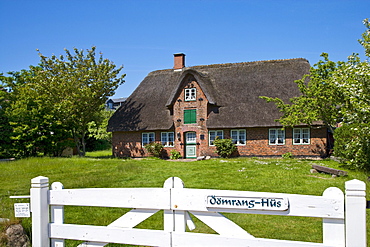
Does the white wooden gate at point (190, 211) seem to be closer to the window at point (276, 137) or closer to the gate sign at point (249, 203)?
the gate sign at point (249, 203)

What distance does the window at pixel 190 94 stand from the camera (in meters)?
27.5

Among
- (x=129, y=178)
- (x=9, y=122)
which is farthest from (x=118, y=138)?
(x=129, y=178)

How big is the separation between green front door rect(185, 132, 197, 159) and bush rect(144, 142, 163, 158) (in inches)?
78.3

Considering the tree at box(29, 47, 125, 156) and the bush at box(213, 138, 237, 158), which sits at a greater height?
the tree at box(29, 47, 125, 156)

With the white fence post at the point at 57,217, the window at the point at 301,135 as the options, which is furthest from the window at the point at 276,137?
the white fence post at the point at 57,217

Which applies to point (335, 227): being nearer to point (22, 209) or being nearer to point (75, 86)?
point (22, 209)

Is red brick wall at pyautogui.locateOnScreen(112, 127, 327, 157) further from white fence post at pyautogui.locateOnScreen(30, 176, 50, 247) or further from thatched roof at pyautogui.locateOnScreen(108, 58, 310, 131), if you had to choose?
white fence post at pyautogui.locateOnScreen(30, 176, 50, 247)

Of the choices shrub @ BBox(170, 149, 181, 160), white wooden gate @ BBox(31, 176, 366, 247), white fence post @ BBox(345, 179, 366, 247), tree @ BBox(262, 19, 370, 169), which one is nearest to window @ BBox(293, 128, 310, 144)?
tree @ BBox(262, 19, 370, 169)

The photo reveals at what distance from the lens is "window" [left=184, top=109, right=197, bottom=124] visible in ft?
90.1

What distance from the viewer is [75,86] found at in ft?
90.2

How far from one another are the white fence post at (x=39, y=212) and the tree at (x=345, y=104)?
457 inches

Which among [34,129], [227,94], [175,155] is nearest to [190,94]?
[227,94]

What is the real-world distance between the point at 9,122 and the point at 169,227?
22.9m

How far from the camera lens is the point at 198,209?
377cm
